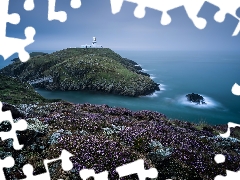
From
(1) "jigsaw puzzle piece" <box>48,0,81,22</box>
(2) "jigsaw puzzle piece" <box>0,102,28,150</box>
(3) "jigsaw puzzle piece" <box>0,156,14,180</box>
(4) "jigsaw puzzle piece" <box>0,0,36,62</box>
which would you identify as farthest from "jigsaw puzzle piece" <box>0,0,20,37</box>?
(3) "jigsaw puzzle piece" <box>0,156,14,180</box>

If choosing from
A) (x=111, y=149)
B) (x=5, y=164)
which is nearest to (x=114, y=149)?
(x=111, y=149)

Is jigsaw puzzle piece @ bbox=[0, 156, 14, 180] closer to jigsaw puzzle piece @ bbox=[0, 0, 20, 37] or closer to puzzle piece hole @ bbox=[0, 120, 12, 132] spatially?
puzzle piece hole @ bbox=[0, 120, 12, 132]

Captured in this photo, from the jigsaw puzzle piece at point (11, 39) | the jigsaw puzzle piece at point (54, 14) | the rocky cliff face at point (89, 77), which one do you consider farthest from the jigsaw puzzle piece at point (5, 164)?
the rocky cliff face at point (89, 77)

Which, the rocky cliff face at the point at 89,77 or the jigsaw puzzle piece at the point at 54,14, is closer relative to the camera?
the jigsaw puzzle piece at the point at 54,14

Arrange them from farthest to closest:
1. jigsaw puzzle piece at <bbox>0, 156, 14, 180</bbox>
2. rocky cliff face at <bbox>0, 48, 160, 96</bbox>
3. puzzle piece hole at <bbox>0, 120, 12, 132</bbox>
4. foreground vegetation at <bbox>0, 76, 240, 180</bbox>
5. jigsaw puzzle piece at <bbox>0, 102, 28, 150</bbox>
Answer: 1. rocky cliff face at <bbox>0, 48, 160, 96</bbox>
2. puzzle piece hole at <bbox>0, 120, 12, 132</bbox>
3. foreground vegetation at <bbox>0, 76, 240, 180</bbox>
4. jigsaw puzzle piece at <bbox>0, 102, 28, 150</bbox>
5. jigsaw puzzle piece at <bbox>0, 156, 14, 180</bbox>

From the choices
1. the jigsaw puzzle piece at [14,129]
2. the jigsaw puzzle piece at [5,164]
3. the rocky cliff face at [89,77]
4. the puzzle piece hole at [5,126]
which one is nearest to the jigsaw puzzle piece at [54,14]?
the jigsaw puzzle piece at [14,129]

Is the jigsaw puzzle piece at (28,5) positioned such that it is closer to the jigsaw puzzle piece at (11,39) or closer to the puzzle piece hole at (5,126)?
the jigsaw puzzle piece at (11,39)

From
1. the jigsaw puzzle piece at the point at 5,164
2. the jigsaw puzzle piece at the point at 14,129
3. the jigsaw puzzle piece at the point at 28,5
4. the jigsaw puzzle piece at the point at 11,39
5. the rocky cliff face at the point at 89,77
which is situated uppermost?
the rocky cliff face at the point at 89,77

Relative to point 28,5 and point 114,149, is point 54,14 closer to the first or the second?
point 28,5

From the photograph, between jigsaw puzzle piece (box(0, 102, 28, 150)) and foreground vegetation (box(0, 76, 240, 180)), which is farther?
foreground vegetation (box(0, 76, 240, 180))

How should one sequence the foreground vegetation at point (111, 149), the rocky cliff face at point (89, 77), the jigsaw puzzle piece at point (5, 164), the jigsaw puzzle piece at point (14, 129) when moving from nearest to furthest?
the jigsaw puzzle piece at point (5, 164) → the jigsaw puzzle piece at point (14, 129) → the foreground vegetation at point (111, 149) → the rocky cliff face at point (89, 77)

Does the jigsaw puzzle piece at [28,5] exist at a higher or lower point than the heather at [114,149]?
higher

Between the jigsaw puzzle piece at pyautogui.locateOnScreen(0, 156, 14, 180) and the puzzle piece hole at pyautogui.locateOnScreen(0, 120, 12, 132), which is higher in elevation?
the puzzle piece hole at pyautogui.locateOnScreen(0, 120, 12, 132)

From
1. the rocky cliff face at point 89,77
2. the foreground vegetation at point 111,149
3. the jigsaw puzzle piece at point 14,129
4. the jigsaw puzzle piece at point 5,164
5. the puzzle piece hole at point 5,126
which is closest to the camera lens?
the jigsaw puzzle piece at point 5,164
